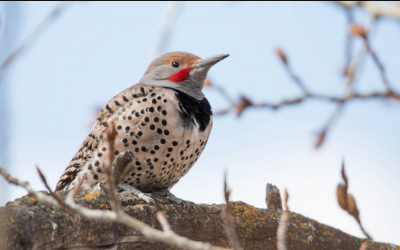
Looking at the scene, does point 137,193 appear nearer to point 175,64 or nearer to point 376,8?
point 175,64

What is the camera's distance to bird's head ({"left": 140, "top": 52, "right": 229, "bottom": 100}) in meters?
6.24

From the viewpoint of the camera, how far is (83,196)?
4531mm

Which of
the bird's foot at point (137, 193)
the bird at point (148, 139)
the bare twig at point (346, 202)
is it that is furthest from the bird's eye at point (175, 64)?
the bare twig at point (346, 202)

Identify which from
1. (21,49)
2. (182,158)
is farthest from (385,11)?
(182,158)

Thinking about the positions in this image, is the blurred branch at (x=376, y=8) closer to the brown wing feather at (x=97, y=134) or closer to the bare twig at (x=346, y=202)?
the bare twig at (x=346, y=202)

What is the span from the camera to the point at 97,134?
18.4 ft

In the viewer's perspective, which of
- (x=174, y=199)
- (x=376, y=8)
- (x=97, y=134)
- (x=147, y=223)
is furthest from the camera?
(x=97, y=134)

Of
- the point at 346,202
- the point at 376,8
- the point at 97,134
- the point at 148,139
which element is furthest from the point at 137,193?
the point at 376,8

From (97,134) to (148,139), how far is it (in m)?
0.68

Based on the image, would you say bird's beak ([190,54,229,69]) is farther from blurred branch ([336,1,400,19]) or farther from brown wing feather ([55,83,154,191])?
blurred branch ([336,1,400,19])

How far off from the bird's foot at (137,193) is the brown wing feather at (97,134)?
57cm

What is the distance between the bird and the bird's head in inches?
5.0

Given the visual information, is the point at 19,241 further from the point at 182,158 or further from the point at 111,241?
the point at 182,158

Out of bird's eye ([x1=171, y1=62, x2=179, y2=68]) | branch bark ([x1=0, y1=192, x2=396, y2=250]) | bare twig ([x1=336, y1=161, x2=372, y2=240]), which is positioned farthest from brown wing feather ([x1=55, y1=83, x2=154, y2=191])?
bare twig ([x1=336, y1=161, x2=372, y2=240])
